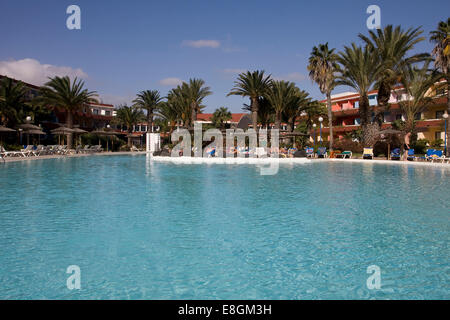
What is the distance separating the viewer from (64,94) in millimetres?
40969

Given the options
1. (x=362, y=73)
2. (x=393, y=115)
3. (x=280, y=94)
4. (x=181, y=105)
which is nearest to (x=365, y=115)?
(x=362, y=73)

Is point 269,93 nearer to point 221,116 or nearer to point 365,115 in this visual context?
point 365,115

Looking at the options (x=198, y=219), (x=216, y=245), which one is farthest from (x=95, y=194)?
(x=216, y=245)

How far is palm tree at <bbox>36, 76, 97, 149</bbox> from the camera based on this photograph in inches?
1602

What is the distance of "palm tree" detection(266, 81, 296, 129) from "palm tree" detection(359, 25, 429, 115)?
11171 mm

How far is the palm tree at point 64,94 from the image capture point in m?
40.7

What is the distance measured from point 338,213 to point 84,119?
145 ft

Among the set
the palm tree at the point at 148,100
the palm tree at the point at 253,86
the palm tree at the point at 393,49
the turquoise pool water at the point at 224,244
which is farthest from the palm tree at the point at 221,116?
the turquoise pool water at the point at 224,244

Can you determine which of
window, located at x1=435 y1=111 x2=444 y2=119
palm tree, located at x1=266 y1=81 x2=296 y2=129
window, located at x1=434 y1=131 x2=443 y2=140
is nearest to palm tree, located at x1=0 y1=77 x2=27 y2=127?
palm tree, located at x1=266 y1=81 x2=296 y2=129

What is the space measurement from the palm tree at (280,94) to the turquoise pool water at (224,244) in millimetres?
29785

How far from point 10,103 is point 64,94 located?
6.38 m

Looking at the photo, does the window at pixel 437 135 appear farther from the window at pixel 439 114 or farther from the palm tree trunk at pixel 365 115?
the palm tree trunk at pixel 365 115

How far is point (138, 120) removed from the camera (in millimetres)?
63875

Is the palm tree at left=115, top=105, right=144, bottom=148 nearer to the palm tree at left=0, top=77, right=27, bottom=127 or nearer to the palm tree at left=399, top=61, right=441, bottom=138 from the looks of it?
the palm tree at left=0, top=77, right=27, bottom=127
